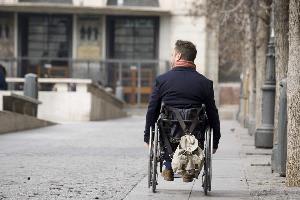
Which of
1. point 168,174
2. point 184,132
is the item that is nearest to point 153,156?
point 168,174

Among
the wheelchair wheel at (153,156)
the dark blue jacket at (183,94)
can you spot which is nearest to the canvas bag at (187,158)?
the wheelchair wheel at (153,156)

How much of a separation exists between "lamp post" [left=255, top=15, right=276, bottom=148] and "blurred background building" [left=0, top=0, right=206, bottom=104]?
87.5 feet

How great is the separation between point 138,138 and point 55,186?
9.53 metres

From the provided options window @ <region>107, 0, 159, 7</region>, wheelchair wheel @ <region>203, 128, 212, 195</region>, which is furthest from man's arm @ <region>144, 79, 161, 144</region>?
window @ <region>107, 0, 159, 7</region>

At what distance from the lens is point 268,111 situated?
15.0 metres

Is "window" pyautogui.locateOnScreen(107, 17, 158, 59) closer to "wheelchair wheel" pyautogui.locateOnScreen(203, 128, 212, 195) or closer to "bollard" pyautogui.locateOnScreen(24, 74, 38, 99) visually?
"bollard" pyautogui.locateOnScreen(24, 74, 38, 99)

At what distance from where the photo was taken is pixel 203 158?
25.7ft

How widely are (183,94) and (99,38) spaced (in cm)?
3698

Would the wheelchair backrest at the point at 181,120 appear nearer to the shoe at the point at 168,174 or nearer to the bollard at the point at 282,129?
the shoe at the point at 168,174

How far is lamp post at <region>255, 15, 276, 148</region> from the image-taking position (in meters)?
14.9

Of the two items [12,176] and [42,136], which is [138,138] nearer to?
[42,136]

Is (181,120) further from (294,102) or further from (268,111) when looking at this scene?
(268,111)

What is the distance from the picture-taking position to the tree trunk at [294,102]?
28.5 feet

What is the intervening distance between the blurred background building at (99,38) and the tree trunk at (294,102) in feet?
108
